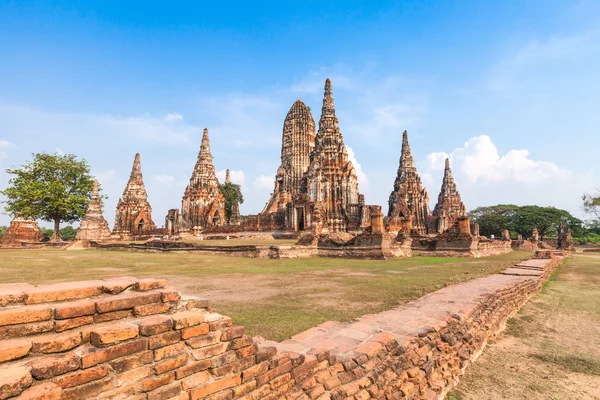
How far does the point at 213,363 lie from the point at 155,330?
46 centimetres

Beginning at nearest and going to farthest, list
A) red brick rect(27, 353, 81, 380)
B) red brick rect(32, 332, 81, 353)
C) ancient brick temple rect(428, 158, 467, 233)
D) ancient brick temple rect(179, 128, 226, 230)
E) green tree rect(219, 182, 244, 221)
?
red brick rect(27, 353, 81, 380) → red brick rect(32, 332, 81, 353) → ancient brick temple rect(179, 128, 226, 230) → ancient brick temple rect(428, 158, 467, 233) → green tree rect(219, 182, 244, 221)

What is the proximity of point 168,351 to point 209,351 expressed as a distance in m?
0.28

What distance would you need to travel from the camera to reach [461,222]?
17.5m

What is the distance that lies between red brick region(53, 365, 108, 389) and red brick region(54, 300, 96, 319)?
0.33 m

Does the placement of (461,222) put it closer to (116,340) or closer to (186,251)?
(186,251)

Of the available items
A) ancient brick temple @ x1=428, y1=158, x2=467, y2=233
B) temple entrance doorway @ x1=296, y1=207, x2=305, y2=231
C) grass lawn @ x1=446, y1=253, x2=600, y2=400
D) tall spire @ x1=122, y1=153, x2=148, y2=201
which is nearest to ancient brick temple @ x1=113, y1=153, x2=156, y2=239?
tall spire @ x1=122, y1=153, x2=148, y2=201

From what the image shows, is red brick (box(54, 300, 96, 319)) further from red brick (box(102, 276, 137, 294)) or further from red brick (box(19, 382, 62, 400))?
red brick (box(19, 382, 62, 400))

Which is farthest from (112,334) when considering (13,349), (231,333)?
(231,333)

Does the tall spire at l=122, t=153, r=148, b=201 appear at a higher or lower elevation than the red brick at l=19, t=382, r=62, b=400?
higher

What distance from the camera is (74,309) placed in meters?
1.97

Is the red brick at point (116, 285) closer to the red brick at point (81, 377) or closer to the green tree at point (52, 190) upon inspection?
the red brick at point (81, 377)

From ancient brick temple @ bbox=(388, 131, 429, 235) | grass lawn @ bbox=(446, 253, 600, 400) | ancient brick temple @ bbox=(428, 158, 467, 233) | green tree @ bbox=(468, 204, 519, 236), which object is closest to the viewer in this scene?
grass lawn @ bbox=(446, 253, 600, 400)

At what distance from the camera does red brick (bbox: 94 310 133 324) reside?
2070 mm

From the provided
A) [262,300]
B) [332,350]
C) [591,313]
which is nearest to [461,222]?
[591,313]
